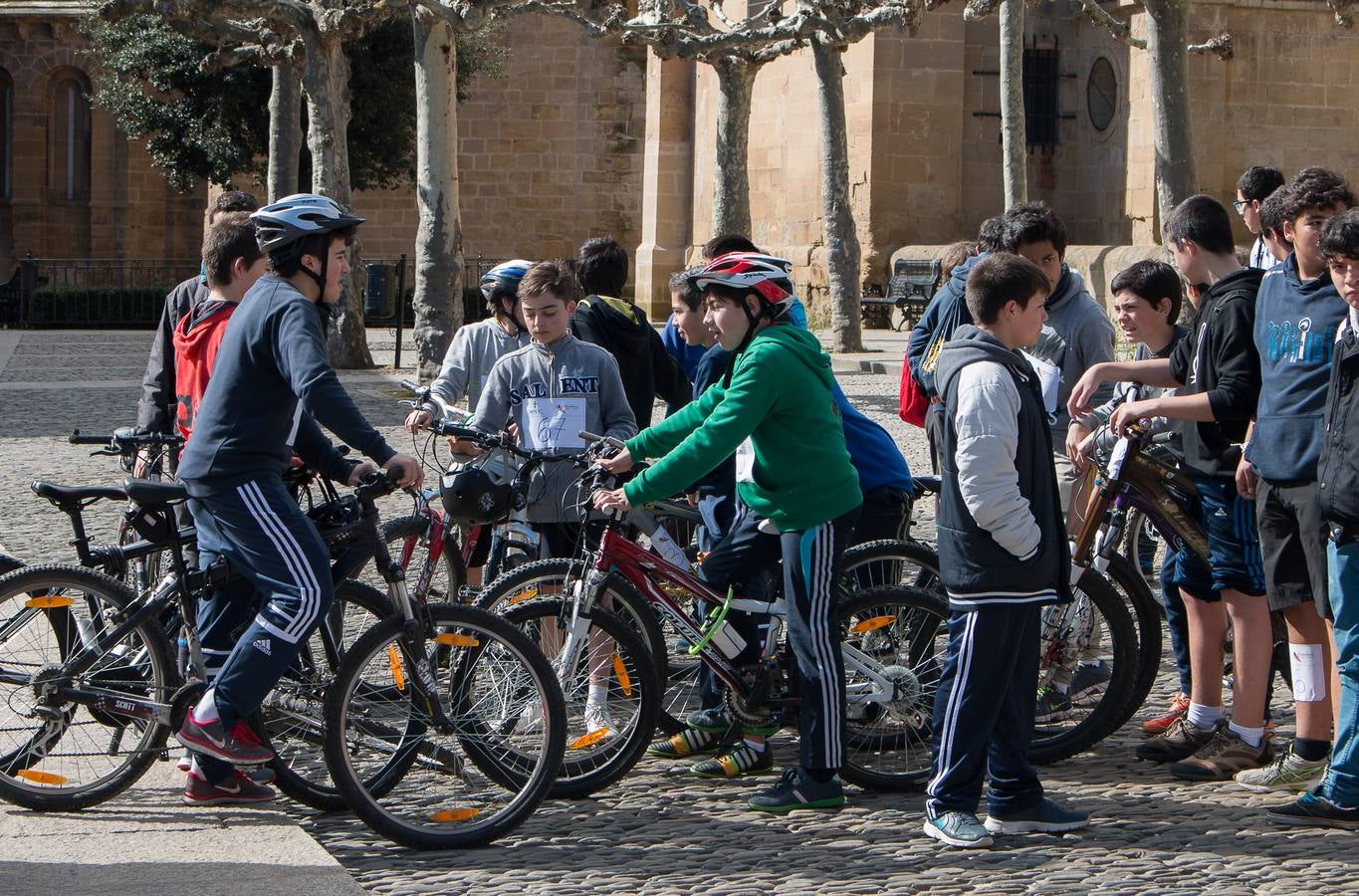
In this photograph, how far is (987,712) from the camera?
5.13 meters

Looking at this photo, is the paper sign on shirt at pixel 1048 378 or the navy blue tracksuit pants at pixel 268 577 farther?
the paper sign on shirt at pixel 1048 378

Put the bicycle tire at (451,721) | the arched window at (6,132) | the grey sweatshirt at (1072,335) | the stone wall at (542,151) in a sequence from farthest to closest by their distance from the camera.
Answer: the arched window at (6,132) < the stone wall at (542,151) < the grey sweatshirt at (1072,335) < the bicycle tire at (451,721)

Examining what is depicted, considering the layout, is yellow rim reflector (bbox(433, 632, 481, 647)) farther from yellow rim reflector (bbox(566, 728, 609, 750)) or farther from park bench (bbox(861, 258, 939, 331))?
park bench (bbox(861, 258, 939, 331))

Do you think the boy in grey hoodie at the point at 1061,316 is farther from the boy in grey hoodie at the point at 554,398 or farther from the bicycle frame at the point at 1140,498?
the boy in grey hoodie at the point at 554,398

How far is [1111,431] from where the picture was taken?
20.1 feet

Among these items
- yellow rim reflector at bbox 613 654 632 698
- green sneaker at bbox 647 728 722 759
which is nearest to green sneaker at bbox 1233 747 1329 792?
green sneaker at bbox 647 728 722 759

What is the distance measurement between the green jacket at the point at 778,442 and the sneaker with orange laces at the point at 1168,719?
1.50 metres

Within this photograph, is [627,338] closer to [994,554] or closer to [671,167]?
[994,554]

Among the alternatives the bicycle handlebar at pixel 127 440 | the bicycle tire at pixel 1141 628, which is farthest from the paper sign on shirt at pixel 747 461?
the bicycle handlebar at pixel 127 440

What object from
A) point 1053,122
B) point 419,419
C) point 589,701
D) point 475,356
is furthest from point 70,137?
point 589,701

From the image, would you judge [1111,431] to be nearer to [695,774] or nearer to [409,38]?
[695,774]

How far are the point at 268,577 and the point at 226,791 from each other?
0.66 metres

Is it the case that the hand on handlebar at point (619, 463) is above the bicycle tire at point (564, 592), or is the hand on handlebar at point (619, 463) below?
above

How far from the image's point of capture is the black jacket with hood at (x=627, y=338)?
7.29 m
